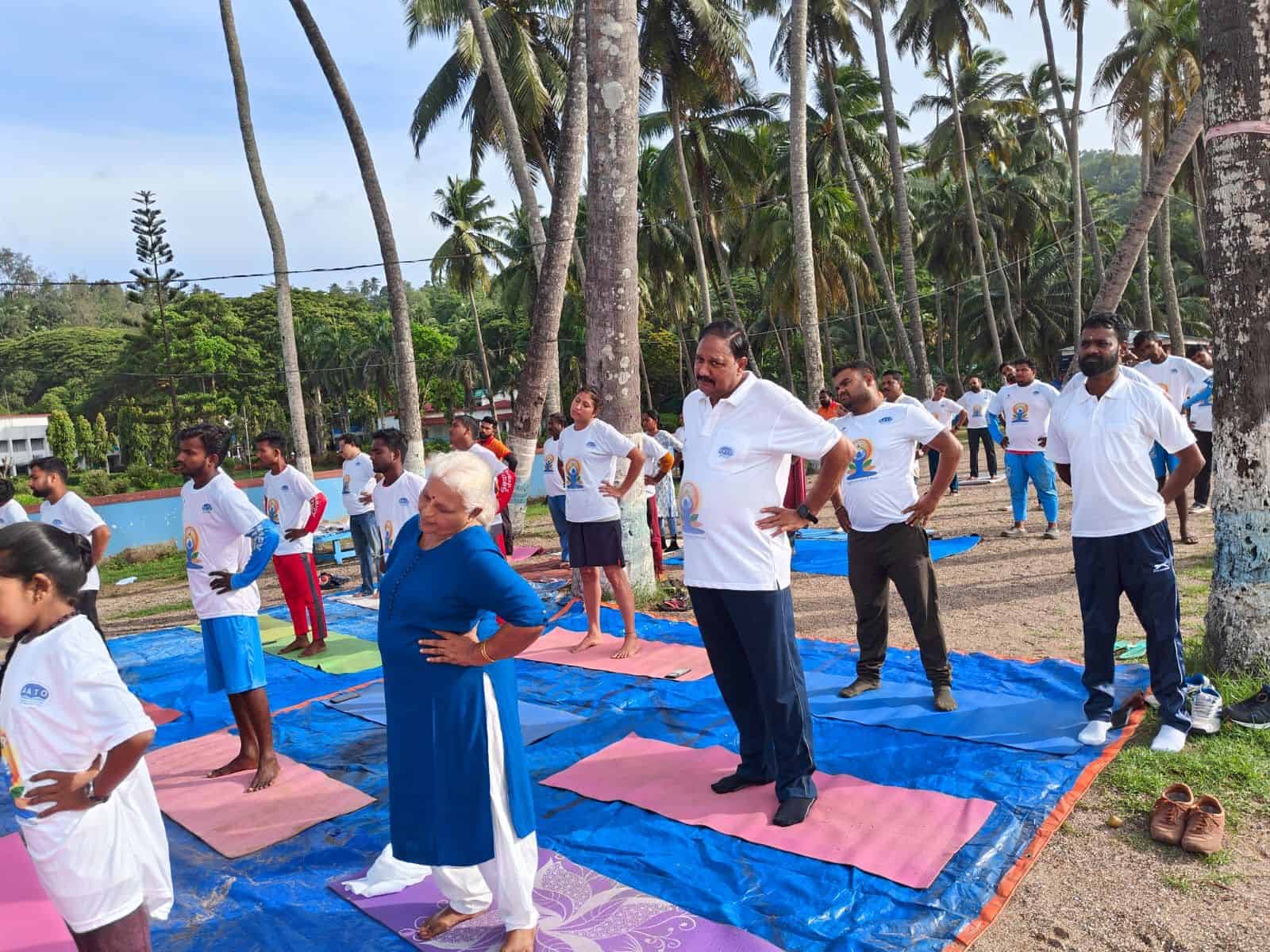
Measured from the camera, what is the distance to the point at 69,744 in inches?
85.5

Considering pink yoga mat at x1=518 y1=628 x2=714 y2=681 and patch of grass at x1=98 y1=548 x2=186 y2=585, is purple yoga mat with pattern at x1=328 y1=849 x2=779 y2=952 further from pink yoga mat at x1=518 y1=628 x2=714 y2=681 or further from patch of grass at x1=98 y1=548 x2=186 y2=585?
patch of grass at x1=98 y1=548 x2=186 y2=585

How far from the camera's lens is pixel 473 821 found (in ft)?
9.00

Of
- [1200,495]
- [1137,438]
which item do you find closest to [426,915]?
[1137,438]

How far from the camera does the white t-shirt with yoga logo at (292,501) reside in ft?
24.6

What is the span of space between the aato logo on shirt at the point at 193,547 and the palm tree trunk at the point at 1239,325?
541cm

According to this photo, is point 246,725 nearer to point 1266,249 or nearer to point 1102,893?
point 1102,893

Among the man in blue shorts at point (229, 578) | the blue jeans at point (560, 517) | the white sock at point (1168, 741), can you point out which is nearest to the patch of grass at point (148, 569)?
the blue jeans at point (560, 517)

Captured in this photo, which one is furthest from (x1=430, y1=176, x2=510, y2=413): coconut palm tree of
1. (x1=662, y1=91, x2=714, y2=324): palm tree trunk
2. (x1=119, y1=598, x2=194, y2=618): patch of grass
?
(x1=119, y1=598, x2=194, y2=618): patch of grass

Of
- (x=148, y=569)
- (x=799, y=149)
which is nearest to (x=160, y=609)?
(x=148, y=569)

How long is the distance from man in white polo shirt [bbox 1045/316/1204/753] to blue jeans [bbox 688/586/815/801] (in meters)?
1.56

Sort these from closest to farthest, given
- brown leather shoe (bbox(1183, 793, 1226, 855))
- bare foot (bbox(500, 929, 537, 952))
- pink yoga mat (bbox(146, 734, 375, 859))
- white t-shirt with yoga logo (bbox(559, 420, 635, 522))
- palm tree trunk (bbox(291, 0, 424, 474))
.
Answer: bare foot (bbox(500, 929, 537, 952)) → brown leather shoe (bbox(1183, 793, 1226, 855)) → pink yoga mat (bbox(146, 734, 375, 859)) → white t-shirt with yoga logo (bbox(559, 420, 635, 522)) → palm tree trunk (bbox(291, 0, 424, 474))

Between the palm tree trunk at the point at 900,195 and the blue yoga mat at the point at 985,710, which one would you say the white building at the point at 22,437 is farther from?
the blue yoga mat at the point at 985,710

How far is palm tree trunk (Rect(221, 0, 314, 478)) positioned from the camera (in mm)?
14875

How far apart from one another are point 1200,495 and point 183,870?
10.6 metres
